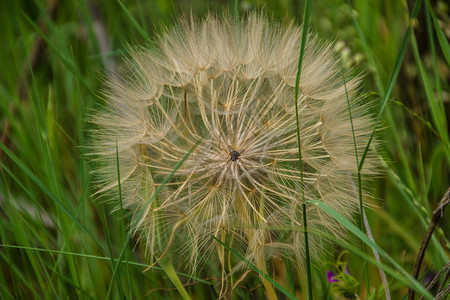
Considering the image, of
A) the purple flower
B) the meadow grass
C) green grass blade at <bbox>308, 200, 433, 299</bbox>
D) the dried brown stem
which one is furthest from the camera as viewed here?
the meadow grass

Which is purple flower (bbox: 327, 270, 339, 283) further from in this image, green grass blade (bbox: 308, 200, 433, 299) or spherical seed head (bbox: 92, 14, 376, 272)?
green grass blade (bbox: 308, 200, 433, 299)

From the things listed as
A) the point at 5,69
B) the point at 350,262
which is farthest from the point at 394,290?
the point at 5,69

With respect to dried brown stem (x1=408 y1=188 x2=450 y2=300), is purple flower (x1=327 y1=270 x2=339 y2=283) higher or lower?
lower

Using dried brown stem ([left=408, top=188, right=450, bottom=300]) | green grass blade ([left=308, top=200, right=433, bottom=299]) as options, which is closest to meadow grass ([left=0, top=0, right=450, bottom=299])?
green grass blade ([left=308, top=200, right=433, bottom=299])

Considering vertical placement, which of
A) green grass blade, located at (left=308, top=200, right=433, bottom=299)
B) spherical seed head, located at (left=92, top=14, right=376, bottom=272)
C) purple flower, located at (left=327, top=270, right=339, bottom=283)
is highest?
spherical seed head, located at (left=92, top=14, right=376, bottom=272)

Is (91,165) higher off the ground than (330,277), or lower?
higher

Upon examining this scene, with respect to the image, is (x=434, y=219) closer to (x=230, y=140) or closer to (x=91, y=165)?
(x=230, y=140)

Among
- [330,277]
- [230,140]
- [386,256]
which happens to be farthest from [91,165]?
[386,256]
